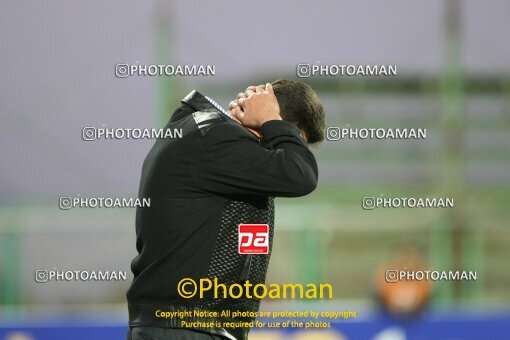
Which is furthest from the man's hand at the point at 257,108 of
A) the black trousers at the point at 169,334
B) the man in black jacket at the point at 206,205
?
the black trousers at the point at 169,334

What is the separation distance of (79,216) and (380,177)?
214 centimetres

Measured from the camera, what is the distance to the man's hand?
2244 millimetres

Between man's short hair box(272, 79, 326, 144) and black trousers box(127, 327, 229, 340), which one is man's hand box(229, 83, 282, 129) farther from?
black trousers box(127, 327, 229, 340)

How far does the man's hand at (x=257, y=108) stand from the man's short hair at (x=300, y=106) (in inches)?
1.4

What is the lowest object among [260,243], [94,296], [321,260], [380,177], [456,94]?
[260,243]

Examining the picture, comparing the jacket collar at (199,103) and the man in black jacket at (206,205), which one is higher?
the jacket collar at (199,103)

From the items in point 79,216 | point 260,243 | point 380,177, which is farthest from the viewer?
point 380,177

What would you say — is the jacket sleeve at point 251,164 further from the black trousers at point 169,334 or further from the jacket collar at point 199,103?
the black trousers at point 169,334

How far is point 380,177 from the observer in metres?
6.34

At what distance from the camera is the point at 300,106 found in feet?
7.58

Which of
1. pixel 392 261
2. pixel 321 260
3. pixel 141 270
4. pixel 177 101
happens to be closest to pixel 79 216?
pixel 177 101

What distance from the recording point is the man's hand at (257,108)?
7.36ft

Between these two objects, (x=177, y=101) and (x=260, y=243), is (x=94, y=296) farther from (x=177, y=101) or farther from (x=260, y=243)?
(x=260, y=243)

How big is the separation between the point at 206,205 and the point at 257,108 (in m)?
0.28
